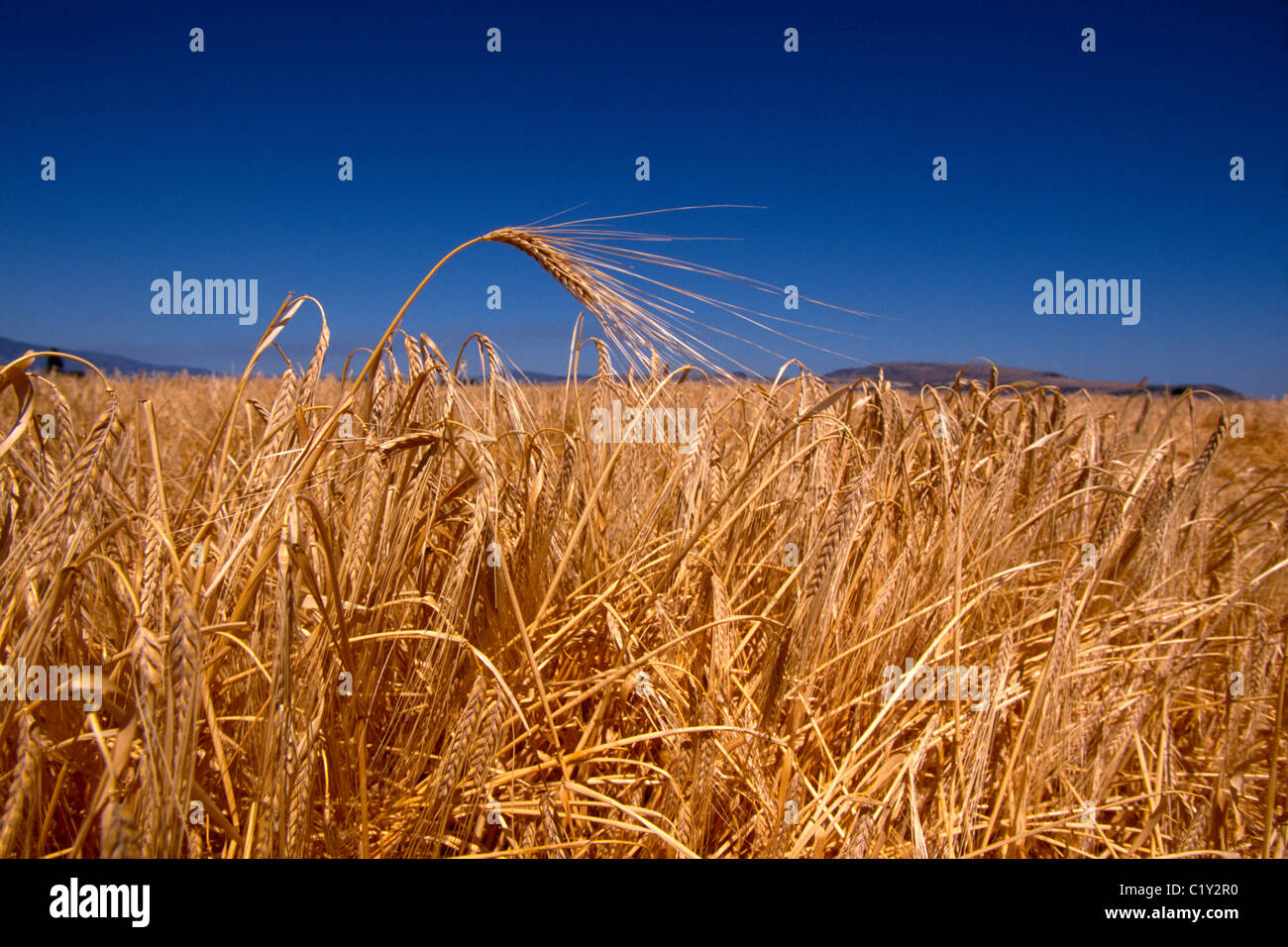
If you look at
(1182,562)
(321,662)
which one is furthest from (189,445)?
(1182,562)

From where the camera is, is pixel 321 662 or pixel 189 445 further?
pixel 189 445

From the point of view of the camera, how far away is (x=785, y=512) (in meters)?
1.89

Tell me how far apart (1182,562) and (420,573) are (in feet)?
7.32

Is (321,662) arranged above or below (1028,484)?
below

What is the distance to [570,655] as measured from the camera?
4.88 ft

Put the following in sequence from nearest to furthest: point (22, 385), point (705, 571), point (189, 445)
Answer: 1. point (22, 385)
2. point (705, 571)
3. point (189, 445)

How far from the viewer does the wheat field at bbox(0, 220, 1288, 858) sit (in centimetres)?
95

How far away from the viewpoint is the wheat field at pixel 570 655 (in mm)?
951
